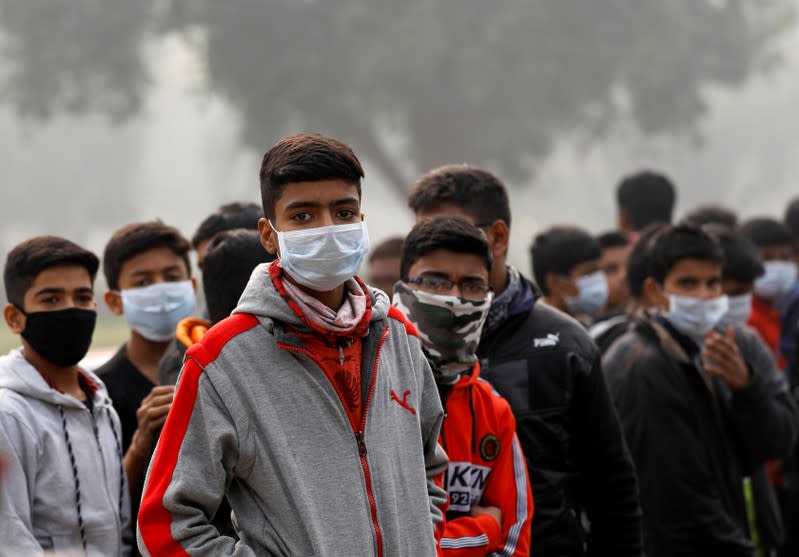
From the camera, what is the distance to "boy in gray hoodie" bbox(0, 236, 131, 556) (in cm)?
410

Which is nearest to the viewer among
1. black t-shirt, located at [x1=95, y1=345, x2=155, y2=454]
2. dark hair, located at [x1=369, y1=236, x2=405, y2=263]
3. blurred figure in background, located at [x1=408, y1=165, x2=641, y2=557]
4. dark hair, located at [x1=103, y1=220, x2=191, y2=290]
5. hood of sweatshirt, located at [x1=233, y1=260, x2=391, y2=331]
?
hood of sweatshirt, located at [x1=233, y1=260, x2=391, y2=331]

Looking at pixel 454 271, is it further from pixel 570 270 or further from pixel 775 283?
pixel 775 283

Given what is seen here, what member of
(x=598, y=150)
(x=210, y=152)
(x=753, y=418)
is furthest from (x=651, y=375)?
(x=210, y=152)

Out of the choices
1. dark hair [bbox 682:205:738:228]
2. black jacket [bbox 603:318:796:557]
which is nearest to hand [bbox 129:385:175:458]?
black jacket [bbox 603:318:796:557]

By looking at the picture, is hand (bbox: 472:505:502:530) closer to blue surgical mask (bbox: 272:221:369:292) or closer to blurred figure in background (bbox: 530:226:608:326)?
blue surgical mask (bbox: 272:221:369:292)

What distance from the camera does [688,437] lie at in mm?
5531

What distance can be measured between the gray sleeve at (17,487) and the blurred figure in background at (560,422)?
1593 millimetres

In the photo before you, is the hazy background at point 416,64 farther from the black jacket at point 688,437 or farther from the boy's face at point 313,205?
the boy's face at point 313,205

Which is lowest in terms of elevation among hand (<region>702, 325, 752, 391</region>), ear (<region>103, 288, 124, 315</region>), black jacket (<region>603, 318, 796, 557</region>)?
black jacket (<region>603, 318, 796, 557</region>)

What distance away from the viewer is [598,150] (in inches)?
3000

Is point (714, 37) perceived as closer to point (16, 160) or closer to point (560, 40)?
point (560, 40)

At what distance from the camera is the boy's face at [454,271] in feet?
13.6

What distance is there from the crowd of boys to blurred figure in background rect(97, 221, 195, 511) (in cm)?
1

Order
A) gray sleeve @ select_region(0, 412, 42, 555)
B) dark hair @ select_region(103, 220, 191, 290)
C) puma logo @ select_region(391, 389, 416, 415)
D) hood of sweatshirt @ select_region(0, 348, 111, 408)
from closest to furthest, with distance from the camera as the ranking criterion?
puma logo @ select_region(391, 389, 416, 415)
gray sleeve @ select_region(0, 412, 42, 555)
hood of sweatshirt @ select_region(0, 348, 111, 408)
dark hair @ select_region(103, 220, 191, 290)
